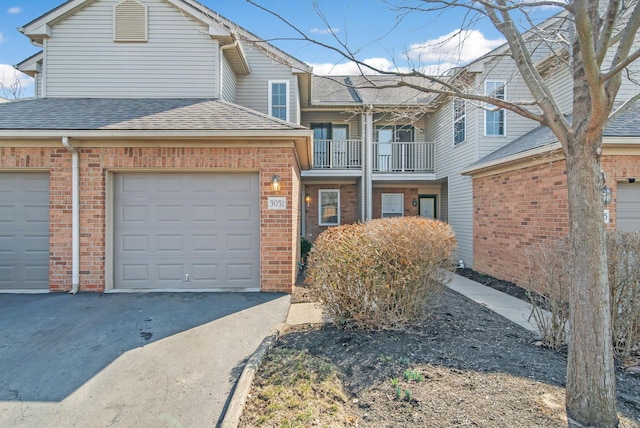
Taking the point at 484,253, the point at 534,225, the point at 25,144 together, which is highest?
the point at 25,144

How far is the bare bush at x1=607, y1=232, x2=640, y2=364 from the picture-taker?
3.56 meters

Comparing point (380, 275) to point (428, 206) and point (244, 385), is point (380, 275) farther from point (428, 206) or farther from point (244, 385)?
point (428, 206)

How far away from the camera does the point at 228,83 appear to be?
9.61 m

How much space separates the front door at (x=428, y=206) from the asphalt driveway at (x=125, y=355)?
942cm

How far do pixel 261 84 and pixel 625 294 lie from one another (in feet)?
33.8

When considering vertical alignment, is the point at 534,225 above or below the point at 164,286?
above

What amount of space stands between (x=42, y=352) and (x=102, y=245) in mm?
2700

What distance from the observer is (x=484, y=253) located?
894 cm

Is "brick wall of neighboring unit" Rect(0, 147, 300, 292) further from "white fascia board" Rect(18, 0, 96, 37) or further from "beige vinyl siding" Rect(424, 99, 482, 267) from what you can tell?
"beige vinyl siding" Rect(424, 99, 482, 267)

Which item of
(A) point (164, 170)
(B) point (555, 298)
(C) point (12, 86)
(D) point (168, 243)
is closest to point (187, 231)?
(D) point (168, 243)

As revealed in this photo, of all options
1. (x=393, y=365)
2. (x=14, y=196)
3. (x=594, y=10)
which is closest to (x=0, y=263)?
(x=14, y=196)

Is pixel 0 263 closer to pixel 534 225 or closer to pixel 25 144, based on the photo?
pixel 25 144

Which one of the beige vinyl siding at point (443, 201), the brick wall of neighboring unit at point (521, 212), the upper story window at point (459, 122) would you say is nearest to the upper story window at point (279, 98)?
the upper story window at point (459, 122)

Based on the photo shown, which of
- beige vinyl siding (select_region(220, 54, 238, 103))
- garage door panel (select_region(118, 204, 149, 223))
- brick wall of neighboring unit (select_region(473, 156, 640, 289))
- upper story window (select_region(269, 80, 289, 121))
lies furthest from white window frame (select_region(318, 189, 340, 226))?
garage door panel (select_region(118, 204, 149, 223))
